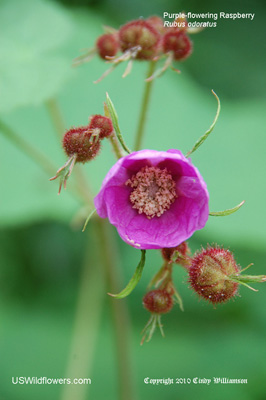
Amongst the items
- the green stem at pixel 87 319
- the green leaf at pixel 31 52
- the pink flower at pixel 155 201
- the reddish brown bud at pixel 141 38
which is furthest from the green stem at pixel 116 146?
the green stem at pixel 87 319

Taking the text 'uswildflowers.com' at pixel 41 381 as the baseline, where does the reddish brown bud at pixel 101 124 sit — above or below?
above

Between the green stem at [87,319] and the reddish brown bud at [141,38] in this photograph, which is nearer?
the reddish brown bud at [141,38]

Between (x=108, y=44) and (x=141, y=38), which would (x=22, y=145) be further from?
(x=141, y=38)

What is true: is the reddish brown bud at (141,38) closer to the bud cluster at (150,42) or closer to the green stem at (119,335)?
the bud cluster at (150,42)

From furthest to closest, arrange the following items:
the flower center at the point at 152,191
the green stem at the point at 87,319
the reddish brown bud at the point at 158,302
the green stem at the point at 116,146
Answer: the green stem at the point at 87,319 < the flower center at the point at 152,191 < the green stem at the point at 116,146 < the reddish brown bud at the point at 158,302

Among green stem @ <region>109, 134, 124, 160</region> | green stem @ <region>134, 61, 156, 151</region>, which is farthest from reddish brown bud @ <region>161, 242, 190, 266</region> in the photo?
green stem @ <region>134, 61, 156, 151</region>

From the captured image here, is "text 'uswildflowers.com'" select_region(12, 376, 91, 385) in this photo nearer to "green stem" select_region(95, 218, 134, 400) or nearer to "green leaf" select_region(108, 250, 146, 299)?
"green stem" select_region(95, 218, 134, 400)
